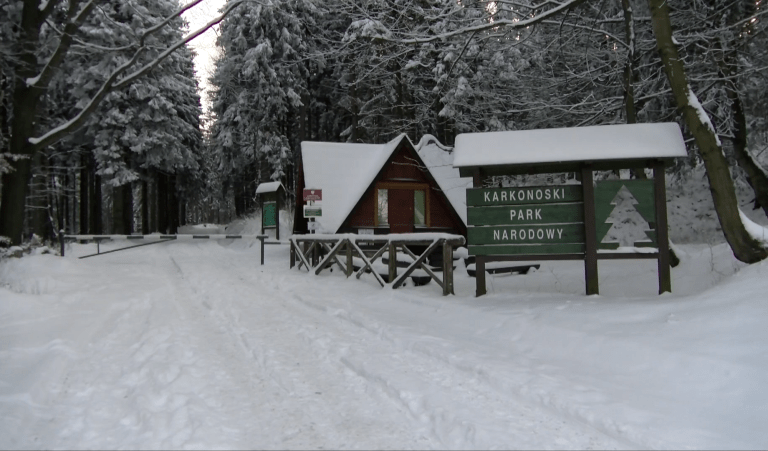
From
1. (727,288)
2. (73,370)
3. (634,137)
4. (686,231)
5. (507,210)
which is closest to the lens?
(73,370)

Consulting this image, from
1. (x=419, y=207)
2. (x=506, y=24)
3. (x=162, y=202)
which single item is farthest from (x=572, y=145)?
(x=162, y=202)

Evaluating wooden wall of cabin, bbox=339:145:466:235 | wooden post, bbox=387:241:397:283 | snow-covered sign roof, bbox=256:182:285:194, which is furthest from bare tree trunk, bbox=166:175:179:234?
wooden post, bbox=387:241:397:283

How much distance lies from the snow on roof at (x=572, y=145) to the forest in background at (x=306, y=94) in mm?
2264

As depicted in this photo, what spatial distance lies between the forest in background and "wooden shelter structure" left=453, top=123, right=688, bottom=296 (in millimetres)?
2555

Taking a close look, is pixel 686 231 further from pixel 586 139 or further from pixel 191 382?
pixel 191 382

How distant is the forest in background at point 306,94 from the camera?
12641 millimetres

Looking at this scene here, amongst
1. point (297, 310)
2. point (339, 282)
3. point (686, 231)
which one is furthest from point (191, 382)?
point (686, 231)

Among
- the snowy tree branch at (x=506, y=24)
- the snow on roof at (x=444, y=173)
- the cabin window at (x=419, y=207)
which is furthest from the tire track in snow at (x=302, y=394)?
the snow on roof at (x=444, y=173)

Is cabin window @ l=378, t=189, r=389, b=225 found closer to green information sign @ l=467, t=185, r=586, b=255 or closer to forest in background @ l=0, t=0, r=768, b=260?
forest in background @ l=0, t=0, r=768, b=260

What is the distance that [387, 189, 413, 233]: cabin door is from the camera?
20.7 meters

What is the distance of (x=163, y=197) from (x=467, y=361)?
36.5m

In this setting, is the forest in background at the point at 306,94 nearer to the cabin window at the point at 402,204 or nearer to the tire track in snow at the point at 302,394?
the cabin window at the point at 402,204

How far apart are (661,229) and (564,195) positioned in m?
1.61

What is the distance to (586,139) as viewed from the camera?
28.0 feet
